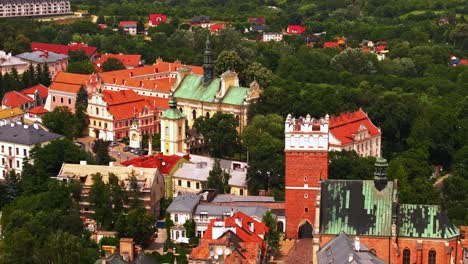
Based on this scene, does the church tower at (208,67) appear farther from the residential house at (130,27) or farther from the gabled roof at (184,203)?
the residential house at (130,27)

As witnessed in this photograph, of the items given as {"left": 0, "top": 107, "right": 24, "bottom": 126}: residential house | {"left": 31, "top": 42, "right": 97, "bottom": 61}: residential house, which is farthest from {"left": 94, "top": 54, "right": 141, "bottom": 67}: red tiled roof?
{"left": 0, "top": 107, "right": 24, "bottom": 126}: residential house

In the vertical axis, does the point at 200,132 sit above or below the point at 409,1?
below

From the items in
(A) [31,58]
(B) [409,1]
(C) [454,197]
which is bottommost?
(C) [454,197]

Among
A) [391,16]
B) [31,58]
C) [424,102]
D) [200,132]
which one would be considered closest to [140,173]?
[200,132]

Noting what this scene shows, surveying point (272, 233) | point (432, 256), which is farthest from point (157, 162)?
point (432, 256)

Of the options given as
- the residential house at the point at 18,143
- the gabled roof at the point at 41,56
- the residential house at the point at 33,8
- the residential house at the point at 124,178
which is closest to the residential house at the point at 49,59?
the gabled roof at the point at 41,56

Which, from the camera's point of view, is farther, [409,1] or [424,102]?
[409,1]

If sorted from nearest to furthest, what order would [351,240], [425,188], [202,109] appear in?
[351,240] → [425,188] → [202,109]

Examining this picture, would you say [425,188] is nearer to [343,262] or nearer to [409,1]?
[343,262]

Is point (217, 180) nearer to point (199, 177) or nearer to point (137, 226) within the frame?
point (199, 177)
